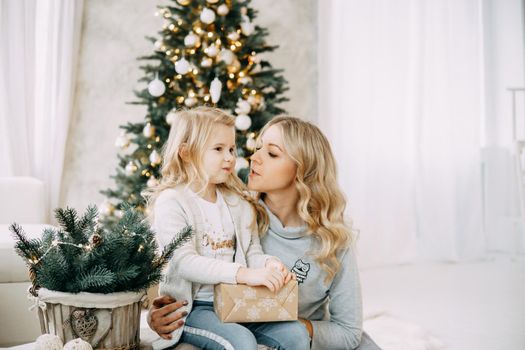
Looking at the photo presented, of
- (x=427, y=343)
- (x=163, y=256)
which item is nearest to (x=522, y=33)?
(x=427, y=343)

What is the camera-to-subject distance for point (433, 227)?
15.7 ft

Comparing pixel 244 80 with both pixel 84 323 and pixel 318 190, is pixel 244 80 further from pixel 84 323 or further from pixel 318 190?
pixel 84 323

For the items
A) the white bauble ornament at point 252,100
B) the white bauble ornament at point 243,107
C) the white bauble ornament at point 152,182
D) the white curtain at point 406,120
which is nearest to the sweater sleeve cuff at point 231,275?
the white bauble ornament at point 152,182

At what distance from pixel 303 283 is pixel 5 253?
4.00 ft

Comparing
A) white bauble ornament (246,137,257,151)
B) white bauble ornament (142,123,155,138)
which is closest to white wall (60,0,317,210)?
white bauble ornament (142,123,155,138)

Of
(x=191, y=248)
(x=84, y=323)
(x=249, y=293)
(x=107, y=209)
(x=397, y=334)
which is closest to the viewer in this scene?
(x=84, y=323)

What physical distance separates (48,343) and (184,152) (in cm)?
73

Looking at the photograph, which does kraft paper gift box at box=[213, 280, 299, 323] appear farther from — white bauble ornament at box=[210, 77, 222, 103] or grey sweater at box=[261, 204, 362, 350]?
white bauble ornament at box=[210, 77, 222, 103]

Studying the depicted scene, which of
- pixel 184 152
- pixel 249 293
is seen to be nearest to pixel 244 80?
pixel 184 152

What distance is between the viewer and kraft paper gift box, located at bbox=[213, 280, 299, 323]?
1.53m

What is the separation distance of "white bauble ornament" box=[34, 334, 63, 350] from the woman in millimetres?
755

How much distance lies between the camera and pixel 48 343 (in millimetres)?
1354

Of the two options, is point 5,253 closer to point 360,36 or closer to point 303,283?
point 303,283

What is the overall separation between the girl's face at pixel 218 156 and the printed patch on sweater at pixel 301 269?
37 cm
